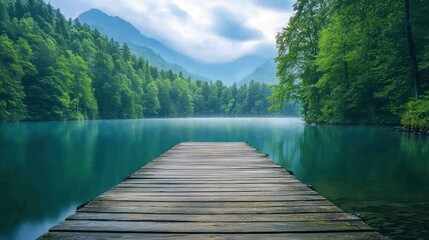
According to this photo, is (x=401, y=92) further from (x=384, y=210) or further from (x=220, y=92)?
(x=220, y=92)

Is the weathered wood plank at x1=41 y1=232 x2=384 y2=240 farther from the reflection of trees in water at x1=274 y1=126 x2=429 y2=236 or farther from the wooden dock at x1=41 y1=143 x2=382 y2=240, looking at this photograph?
the reflection of trees in water at x1=274 y1=126 x2=429 y2=236

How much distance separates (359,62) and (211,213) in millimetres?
37503

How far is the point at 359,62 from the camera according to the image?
37.2 m

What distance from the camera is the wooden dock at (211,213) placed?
11.2 feet

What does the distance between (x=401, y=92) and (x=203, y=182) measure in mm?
29440

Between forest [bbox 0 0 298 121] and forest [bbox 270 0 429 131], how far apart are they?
19.9 ft

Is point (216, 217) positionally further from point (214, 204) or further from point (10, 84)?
point (10, 84)

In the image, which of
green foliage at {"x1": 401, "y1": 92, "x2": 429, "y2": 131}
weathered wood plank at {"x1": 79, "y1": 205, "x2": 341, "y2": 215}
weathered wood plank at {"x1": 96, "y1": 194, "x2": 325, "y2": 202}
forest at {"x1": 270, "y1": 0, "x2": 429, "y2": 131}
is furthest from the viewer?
forest at {"x1": 270, "y1": 0, "x2": 429, "y2": 131}

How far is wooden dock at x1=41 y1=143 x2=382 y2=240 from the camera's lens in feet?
11.2

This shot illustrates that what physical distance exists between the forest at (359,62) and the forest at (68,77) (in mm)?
6072

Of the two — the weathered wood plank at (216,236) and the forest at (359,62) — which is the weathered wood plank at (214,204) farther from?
the forest at (359,62)

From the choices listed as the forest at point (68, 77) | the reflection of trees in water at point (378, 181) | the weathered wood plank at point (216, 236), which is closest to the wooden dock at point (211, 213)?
the weathered wood plank at point (216, 236)

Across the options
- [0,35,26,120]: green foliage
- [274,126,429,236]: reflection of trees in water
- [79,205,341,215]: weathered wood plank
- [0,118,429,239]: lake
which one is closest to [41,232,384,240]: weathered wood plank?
[79,205,341,215]: weathered wood plank

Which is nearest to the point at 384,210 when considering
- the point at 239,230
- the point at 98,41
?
the point at 239,230
